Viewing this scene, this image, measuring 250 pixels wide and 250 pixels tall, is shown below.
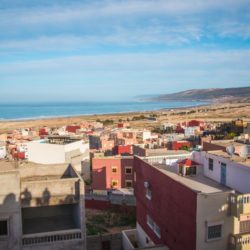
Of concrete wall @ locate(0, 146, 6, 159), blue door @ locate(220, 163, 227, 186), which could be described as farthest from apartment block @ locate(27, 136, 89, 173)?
blue door @ locate(220, 163, 227, 186)

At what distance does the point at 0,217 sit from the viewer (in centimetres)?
1614

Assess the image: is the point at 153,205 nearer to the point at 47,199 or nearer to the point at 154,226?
the point at 154,226

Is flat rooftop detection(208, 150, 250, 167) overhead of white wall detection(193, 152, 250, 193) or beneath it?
overhead

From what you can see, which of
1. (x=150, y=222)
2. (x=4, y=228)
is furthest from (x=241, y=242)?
(x=4, y=228)

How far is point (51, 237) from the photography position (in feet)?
55.3

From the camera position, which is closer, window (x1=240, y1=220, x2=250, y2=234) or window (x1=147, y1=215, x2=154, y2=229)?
window (x1=240, y1=220, x2=250, y2=234)

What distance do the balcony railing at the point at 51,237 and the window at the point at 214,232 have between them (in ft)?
19.0

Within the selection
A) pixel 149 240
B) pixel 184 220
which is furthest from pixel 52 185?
pixel 149 240

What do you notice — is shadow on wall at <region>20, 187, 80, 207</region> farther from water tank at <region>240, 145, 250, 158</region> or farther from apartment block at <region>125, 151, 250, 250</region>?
water tank at <region>240, 145, 250, 158</region>

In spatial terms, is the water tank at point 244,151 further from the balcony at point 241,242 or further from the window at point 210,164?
the balcony at point 241,242

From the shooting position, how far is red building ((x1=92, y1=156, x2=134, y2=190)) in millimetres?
37406

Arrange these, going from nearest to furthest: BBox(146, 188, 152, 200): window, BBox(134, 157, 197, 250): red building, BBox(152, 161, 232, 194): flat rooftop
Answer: BBox(134, 157, 197, 250): red building < BBox(152, 161, 232, 194): flat rooftop < BBox(146, 188, 152, 200): window

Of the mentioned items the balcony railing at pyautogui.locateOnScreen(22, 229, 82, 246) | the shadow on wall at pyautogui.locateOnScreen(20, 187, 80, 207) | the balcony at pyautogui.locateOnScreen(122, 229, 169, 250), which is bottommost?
the balcony at pyautogui.locateOnScreen(122, 229, 169, 250)

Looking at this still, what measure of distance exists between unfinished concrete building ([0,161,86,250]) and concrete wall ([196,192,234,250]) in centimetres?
526
